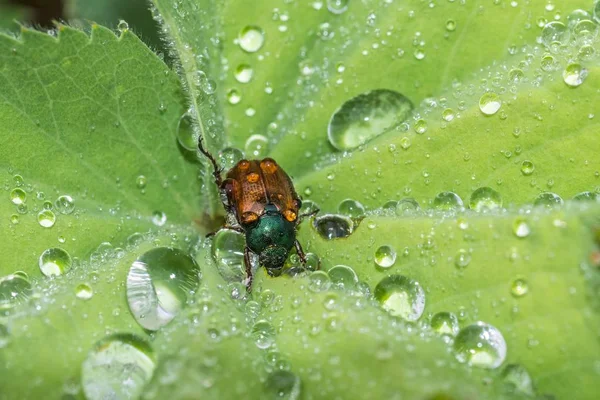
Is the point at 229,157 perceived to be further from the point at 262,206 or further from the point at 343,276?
the point at 343,276

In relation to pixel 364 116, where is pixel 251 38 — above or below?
above

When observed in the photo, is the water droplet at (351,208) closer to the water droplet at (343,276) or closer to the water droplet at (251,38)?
the water droplet at (343,276)

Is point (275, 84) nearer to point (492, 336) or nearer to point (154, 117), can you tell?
point (154, 117)

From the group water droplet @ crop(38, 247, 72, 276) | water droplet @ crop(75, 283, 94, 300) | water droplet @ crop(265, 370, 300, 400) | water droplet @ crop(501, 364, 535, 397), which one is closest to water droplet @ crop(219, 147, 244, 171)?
water droplet @ crop(38, 247, 72, 276)

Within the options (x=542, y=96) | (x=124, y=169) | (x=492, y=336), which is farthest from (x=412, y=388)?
(x=124, y=169)

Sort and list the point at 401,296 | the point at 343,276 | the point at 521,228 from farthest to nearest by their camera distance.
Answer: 1. the point at 343,276
2. the point at 401,296
3. the point at 521,228

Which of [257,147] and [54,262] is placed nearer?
[54,262]

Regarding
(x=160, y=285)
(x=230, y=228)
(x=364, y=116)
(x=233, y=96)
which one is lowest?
(x=160, y=285)

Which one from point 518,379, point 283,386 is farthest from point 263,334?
point 518,379
